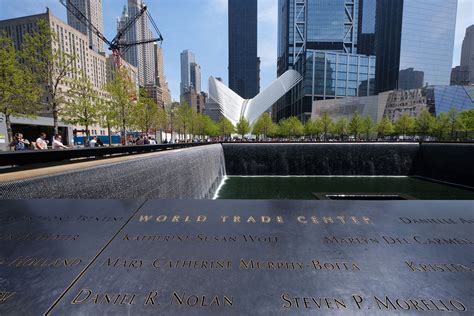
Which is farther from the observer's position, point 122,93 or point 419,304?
point 122,93

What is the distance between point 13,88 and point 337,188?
19.2 metres

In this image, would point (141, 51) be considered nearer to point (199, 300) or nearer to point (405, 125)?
point (405, 125)

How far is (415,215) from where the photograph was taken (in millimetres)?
2338

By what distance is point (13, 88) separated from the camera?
50.3 feet

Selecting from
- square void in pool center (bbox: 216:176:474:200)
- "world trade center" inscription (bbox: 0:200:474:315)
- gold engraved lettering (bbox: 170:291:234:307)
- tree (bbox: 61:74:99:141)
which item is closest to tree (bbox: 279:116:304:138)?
tree (bbox: 61:74:99:141)

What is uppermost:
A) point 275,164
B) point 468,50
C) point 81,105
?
point 468,50

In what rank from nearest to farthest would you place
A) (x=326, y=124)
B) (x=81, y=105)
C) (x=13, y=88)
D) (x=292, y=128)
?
(x=13, y=88), (x=81, y=105), (x=326, y=124), (x=292, y=128)

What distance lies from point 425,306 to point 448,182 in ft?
59.6

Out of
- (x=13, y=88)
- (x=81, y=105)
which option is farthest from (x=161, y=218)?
(x=81, y=105)

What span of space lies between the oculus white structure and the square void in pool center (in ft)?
178

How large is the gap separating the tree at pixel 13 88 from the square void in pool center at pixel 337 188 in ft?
43.1

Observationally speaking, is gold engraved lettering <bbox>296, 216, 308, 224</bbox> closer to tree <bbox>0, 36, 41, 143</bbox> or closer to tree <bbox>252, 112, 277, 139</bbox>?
tree <bbox>0, 36, 41, 143</bbox>

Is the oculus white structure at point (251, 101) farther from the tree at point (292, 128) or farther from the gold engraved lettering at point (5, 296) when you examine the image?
the gold engraved lettering at point (5, 296)

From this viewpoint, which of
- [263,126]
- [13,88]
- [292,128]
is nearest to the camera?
[13,88]
